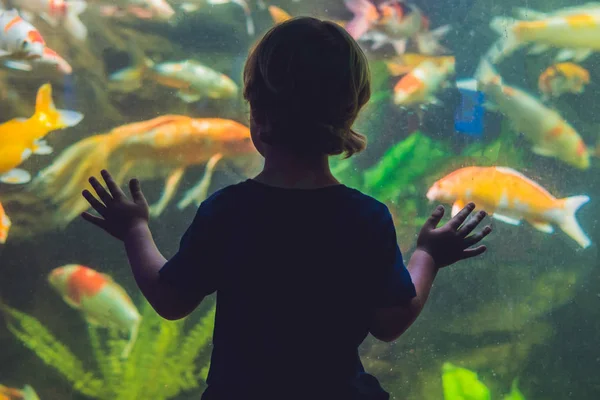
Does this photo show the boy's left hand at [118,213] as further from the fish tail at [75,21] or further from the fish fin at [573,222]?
the fish fin at [573,222]

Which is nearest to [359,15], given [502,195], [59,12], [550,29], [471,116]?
[471,116]

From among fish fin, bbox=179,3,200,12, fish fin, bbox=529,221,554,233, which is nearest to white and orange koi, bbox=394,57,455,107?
fish fin, bbox=529,221,554,233

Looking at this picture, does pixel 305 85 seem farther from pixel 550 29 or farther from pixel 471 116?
pixel 550 29

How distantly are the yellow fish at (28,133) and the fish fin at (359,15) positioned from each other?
146 cm

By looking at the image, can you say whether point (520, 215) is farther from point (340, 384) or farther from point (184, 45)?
point (340, 384)

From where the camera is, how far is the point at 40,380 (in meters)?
3.01

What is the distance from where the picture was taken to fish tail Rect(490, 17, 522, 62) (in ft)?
9.68

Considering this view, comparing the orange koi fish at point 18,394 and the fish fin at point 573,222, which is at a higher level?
the fish fin at point 573,222

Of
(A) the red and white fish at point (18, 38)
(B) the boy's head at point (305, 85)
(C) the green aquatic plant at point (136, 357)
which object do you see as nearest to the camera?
(B) the boy's head at point (305, 85)

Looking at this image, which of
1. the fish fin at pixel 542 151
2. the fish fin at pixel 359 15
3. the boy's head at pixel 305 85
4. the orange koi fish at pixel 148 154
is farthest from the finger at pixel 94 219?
the fish fin at pixel 542 151

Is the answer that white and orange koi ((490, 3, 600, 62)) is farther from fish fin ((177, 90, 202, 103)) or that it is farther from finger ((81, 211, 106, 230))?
finger ((81, 211, 106, 230))

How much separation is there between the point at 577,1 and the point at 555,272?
4.73 ft

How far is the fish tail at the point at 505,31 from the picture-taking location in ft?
9.68

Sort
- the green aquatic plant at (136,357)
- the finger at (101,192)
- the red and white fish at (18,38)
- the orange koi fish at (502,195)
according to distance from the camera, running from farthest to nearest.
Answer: the green aquatic plant at (136,357) < the orange koi fish at (502,195) < the red and white fish at (18,38) < the finger at (101,192)
